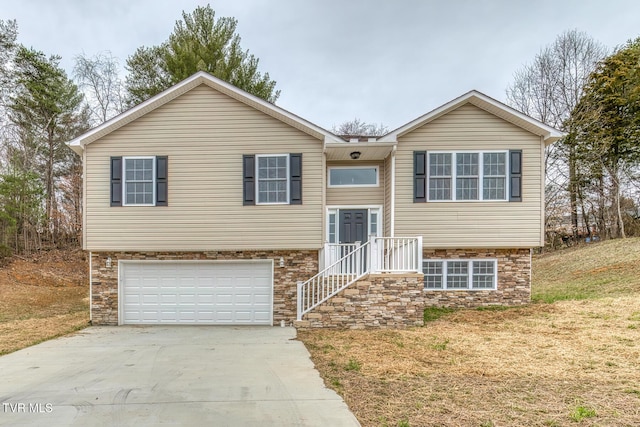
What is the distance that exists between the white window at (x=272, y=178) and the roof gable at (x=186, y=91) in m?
1.01

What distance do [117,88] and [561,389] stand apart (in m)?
26.0

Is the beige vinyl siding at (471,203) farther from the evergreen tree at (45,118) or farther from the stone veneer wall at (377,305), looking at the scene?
the evergreen tree at (45,118)

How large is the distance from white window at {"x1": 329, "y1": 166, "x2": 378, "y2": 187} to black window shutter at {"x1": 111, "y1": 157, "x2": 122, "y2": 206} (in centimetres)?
591

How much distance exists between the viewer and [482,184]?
1028 centimetres

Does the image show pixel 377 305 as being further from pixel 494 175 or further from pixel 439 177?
pixel 494 175

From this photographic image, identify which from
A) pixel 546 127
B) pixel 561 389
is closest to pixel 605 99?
pixel 546 127

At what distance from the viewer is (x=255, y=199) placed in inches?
378

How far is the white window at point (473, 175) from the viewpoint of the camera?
10.3m

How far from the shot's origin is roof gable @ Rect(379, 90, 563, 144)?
10055mm

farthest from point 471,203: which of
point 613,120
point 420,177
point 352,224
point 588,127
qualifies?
point 613,120

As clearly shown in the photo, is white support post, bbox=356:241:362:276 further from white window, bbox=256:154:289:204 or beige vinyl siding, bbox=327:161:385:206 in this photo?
white window, bbox=256:154:289:204

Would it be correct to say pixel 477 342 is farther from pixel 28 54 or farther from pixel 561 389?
pixel 28 54

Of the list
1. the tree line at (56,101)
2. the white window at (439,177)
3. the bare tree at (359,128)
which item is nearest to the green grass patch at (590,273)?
the white window at (439,177)

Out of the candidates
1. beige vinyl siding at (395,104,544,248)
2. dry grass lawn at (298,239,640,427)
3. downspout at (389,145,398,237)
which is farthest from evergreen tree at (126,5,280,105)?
dry grass lawn at (298,239,640,427)
